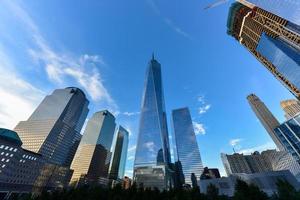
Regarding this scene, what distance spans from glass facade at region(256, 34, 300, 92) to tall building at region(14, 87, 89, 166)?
602ft

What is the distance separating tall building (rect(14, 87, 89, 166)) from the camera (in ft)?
511

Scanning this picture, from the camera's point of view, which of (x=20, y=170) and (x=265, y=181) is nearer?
(x=265, y=181)

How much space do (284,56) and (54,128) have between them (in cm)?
18609

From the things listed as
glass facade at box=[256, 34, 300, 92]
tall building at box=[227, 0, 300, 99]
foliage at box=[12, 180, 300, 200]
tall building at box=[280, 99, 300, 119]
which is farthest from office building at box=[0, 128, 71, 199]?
tall building at box=[280, 99, 300, 119]

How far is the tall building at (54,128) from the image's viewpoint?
155750 mm

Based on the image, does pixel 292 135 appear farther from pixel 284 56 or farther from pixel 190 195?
pixel 190 195

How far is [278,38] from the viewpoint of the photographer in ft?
260

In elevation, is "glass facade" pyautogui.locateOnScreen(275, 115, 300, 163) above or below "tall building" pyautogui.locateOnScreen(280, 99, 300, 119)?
below

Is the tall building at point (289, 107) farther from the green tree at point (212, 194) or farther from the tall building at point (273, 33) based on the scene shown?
the green tree at point (212, 194)

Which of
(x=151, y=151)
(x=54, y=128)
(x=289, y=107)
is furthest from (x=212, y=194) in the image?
(x=289, y=107)

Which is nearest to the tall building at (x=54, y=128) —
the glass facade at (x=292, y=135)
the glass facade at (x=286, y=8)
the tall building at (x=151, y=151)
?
the tall building at (x=151, y=151)

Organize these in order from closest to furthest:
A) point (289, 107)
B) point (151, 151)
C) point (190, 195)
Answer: point (190, 195) < point (151, 151) < point (289, 107)

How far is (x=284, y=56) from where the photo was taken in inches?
2778

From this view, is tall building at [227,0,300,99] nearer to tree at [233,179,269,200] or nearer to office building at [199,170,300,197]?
office building at [199,170,300,197]
